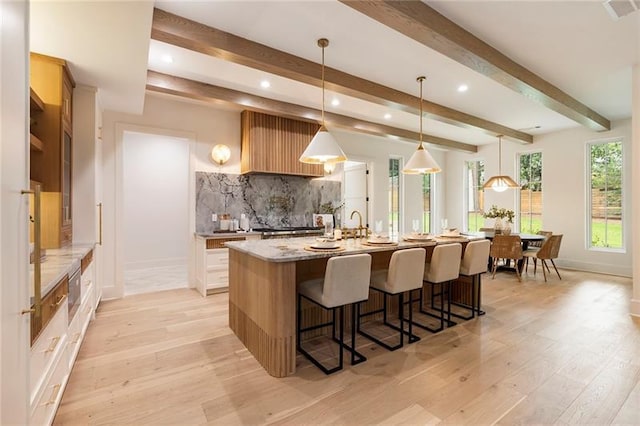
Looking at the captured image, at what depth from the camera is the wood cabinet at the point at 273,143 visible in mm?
4828

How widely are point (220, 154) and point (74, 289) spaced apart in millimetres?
2994

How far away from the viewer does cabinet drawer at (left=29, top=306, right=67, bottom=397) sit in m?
1.44

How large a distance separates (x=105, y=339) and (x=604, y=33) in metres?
5.47

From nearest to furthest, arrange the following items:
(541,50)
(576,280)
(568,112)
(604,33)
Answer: (604,33) → (541,50) → (568,112) → (576,280)

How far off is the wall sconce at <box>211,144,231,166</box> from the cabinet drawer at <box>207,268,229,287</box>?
1.70 meters

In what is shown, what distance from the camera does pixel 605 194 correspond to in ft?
19.8

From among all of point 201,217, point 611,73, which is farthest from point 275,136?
point 611,73

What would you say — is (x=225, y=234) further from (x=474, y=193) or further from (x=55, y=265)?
(x=474, y=193)

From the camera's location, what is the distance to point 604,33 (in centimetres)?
288

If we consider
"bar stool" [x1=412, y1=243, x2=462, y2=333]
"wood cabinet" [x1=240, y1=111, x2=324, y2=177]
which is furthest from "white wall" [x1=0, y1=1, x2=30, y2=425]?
"wood cabinet" [x1=240, y1=111, x2=324, y2=177]

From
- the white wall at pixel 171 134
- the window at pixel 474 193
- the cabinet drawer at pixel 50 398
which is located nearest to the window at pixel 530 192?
the window at pixel 474 193

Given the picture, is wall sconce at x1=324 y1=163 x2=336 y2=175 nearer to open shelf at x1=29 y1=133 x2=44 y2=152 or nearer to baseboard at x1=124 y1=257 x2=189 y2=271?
baseboard at x1=124 y1=257 x2=189 y2=271

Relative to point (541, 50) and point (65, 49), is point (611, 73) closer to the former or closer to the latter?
point (541, 50)

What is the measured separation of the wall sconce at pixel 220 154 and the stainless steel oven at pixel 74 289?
9.14 ft
